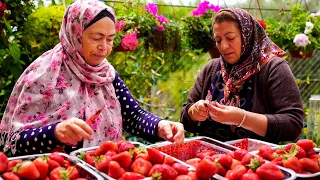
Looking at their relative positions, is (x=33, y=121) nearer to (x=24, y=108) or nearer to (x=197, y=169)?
(x=24, y=108)

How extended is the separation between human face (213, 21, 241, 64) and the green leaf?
1.31 metres

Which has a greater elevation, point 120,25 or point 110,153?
point 120,25

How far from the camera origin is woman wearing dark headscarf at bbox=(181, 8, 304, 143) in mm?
2049

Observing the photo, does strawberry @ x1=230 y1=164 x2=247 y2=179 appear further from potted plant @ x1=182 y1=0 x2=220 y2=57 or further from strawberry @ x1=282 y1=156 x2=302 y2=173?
potted plant @ x1=182 y1=0 x2=220 y2=57

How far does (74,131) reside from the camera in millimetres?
1494

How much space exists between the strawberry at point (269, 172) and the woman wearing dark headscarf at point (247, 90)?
0.71 m

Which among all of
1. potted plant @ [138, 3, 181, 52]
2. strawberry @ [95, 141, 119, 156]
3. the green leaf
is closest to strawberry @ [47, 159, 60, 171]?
strawberry @ [95, 141, 119, 156]

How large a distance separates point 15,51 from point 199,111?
→ 1332mm

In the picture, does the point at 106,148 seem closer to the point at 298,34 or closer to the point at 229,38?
the point at 229,38

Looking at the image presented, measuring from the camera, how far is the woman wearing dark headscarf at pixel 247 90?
2049mm

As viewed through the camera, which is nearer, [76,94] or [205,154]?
[205,154]

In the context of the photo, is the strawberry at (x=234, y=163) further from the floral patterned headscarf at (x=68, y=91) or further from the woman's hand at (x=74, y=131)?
the floral patterned headscarf at (x=68, y=91)

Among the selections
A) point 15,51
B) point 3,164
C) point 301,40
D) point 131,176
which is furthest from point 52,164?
point 301,40

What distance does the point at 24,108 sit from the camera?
1834 mm
